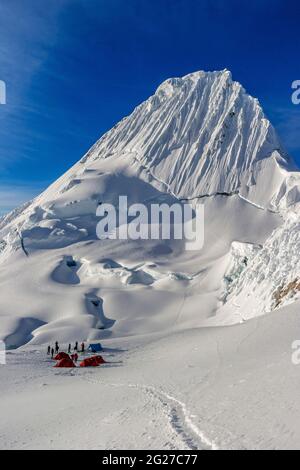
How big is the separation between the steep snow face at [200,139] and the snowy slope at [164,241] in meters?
0.34

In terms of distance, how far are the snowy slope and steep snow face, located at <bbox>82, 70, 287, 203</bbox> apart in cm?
34

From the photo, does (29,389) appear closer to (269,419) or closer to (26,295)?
(269,419)

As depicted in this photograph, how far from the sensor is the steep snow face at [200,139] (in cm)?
12144

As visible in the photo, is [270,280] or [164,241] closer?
[270,280]

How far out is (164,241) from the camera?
10244 centimetres

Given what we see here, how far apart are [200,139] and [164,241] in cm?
4019

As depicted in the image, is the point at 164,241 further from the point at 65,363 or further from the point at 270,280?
the point at 65,363

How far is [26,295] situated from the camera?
259 ft

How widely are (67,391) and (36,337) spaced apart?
3727 centimetres

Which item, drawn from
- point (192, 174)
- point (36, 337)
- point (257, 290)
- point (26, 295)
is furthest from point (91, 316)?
point (192, 174)

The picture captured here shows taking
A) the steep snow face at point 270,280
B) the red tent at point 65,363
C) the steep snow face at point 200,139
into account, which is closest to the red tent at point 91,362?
the red tent at point 65,363
